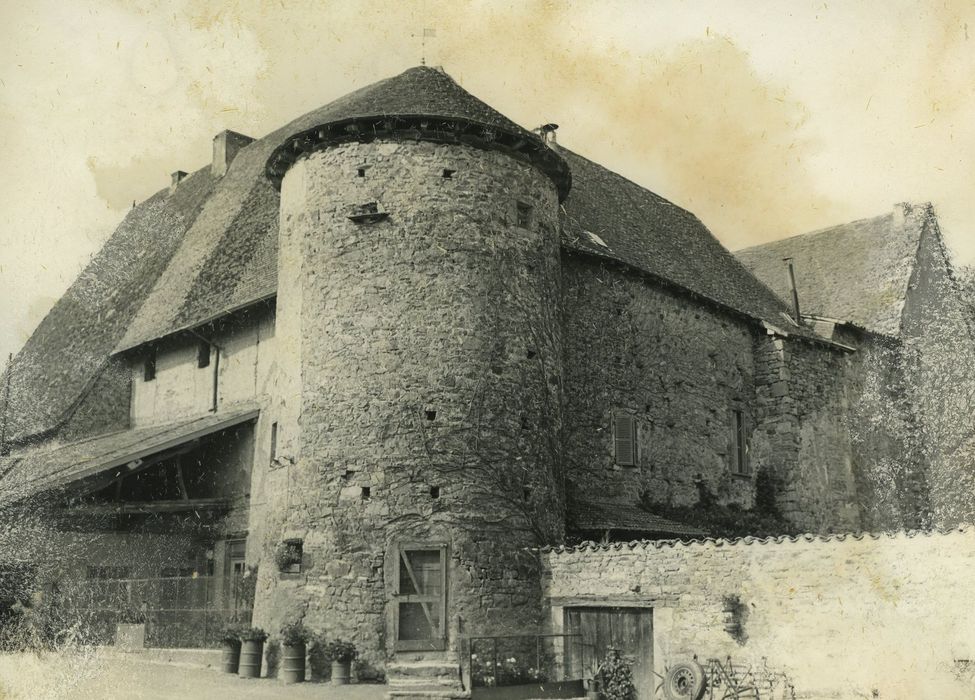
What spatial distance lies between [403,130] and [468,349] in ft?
12.6

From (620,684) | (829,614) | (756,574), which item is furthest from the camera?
(620,684)

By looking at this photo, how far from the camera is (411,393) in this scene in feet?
50.9

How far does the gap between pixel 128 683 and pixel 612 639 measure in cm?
683

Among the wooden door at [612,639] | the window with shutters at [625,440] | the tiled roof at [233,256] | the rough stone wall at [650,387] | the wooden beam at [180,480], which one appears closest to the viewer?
the wooden door at [612,639]

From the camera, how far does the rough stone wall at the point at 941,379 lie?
2488cm

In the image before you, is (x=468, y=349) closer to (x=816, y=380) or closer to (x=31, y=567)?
(x=31, y=567)

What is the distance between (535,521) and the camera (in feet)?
52.3

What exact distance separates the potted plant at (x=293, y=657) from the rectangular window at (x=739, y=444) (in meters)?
11.5

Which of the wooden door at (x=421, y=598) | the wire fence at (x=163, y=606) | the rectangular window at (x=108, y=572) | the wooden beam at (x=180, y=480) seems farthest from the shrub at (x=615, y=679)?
the rectangular window at (x=108, y=572)

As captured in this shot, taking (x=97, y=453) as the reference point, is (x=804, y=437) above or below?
above

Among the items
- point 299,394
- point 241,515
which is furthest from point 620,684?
point 241,515

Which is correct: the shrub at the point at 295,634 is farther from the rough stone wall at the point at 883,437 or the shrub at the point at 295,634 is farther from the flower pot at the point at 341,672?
the rough stone wall at the point at 883,437

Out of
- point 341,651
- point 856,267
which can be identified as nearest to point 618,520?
point 341,651

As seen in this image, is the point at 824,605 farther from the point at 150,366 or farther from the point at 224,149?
the point at 224,149
